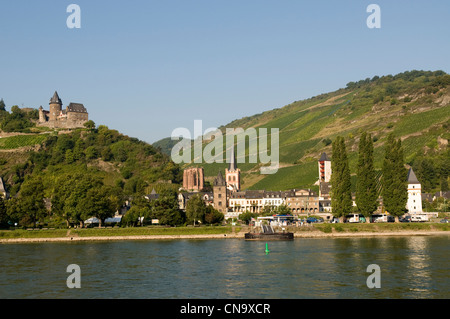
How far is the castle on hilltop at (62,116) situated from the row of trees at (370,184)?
399ft

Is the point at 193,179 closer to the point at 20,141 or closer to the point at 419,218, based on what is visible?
the point at 20,141

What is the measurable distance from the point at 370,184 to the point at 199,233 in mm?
28879

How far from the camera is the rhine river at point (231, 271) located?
129ft

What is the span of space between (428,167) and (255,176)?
215 ft

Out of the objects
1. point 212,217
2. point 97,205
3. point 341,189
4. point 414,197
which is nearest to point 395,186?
point 341,189

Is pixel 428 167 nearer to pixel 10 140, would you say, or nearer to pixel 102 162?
pixel 102 162

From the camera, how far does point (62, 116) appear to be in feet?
639

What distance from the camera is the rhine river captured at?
39.2 metres

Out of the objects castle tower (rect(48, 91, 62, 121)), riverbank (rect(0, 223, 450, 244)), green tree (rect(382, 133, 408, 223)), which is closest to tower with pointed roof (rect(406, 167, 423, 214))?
riverbank (rect(0, 223, 450, 244))

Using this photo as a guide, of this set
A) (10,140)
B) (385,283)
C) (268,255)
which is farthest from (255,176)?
(385,283)

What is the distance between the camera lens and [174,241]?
81.4m

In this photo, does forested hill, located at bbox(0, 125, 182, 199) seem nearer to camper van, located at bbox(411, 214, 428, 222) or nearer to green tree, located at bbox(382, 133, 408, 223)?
camper van, located at bbox(411, 214, 428, 222)

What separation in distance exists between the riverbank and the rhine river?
562 inches

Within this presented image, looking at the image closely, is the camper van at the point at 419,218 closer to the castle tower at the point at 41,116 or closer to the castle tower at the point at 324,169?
the castle tower at the point at 324,169
